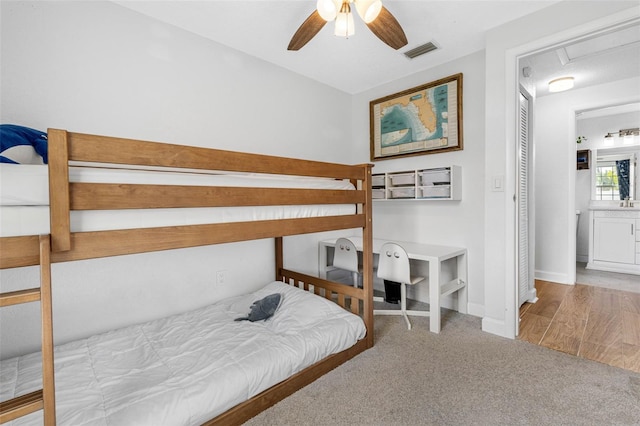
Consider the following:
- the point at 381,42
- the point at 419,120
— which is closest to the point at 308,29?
the point at 381,42

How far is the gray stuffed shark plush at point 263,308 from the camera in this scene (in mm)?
2062

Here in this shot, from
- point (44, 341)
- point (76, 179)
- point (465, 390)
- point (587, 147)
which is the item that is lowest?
point (465, 390)

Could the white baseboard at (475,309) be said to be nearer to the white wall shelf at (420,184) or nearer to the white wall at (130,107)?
the white wall shelf at (420,184)

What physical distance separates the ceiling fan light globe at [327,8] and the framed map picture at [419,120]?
61.9 inches

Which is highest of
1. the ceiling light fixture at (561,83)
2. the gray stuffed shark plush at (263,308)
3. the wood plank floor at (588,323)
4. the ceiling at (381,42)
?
the ceiling at (381,42)

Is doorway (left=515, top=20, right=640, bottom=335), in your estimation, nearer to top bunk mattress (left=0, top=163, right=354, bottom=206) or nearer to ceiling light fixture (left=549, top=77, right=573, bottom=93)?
ceiling light fixture (left=549, top=77, right=573, bottom=93)

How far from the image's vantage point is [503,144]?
225 cm

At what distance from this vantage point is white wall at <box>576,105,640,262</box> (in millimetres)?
4285

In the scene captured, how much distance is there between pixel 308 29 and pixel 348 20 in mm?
263

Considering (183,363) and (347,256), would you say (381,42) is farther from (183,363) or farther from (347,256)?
(183,363)

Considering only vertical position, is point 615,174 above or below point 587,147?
below

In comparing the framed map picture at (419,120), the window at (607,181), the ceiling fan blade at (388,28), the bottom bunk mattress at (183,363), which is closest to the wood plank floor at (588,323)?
the bottom bunk mattress at (183,363)

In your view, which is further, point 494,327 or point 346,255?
point 346,255

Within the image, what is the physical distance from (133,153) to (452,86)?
2.71 meters
